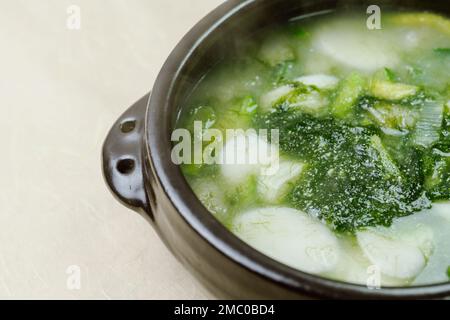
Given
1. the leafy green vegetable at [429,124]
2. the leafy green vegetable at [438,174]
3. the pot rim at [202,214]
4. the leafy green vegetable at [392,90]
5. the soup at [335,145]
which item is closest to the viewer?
the pot rim at [202,214]

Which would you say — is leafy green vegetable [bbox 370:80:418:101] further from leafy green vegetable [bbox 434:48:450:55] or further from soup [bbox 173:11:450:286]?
leafy green vegetable [bbox 434:48:450:55]

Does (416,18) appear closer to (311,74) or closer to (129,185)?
(311,74)

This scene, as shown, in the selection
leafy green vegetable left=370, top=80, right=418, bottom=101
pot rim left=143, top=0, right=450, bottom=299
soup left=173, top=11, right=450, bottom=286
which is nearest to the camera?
pot rim left=143, top=0, right=450, bottom=299

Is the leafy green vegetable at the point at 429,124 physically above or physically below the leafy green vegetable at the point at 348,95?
below

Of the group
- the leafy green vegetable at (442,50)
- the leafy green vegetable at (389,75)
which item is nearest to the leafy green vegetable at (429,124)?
the leafy green vegetable at (389,75)

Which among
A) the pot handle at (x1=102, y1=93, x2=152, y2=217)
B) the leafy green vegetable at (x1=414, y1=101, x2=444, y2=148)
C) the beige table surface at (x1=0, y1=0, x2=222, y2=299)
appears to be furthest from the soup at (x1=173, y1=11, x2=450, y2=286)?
the beige table surface at (x1=0, y1=0, x2=222, y2=299)

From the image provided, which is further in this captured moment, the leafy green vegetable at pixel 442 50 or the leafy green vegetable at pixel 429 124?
the leafy green vegetable at pixel 442 50

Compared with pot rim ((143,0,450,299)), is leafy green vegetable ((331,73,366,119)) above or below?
above

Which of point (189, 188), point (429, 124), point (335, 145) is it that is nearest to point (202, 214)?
point (189, 188)

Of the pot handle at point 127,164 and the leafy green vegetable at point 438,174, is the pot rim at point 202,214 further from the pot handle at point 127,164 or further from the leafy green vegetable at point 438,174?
the leafy green vegetable at point 438,174
